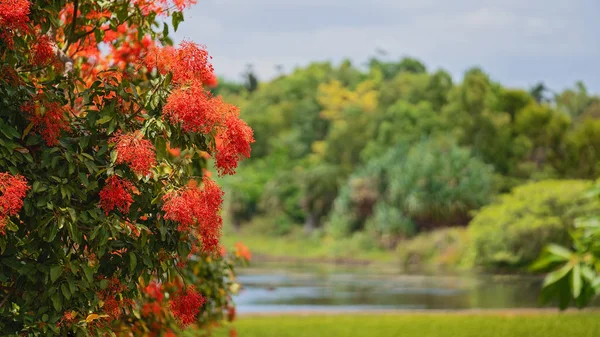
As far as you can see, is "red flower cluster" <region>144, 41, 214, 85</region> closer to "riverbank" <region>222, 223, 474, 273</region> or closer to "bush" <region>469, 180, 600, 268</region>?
"bush" <region>469, 180, 600, 268</region>

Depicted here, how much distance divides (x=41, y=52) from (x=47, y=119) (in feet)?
2.63

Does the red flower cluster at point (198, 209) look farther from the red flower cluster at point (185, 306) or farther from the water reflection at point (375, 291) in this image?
the water reflection at point (375, 291)

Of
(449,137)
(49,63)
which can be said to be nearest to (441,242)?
(449,137)

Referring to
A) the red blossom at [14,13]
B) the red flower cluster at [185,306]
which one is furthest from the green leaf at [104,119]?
the red flower cluster at [185,306]

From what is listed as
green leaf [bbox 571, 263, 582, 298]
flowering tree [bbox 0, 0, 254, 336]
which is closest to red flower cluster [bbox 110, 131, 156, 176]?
flowering tree [bbox 0, 0, 254, 336]

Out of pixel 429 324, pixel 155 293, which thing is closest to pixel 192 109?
pixel 155 293

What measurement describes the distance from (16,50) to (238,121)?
3.90 ft

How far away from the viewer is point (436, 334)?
13430mm

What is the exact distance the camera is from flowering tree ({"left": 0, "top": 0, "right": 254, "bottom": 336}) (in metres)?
4.55

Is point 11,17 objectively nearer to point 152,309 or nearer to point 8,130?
point 8,130

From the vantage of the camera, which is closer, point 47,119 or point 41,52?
point 47,119

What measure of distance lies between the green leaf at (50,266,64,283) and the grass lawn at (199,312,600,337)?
7.77 meters

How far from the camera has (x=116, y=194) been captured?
4559 mm

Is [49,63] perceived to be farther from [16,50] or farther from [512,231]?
[512,231]
